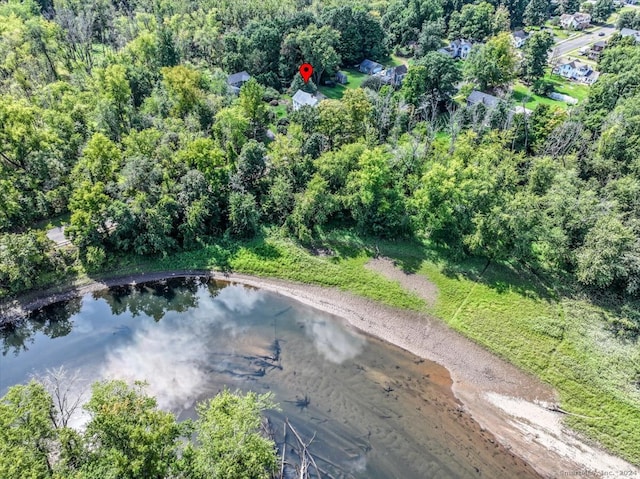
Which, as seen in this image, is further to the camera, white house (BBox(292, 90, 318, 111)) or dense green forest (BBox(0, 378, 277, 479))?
white house (BBox(292, 90, 318, 111))

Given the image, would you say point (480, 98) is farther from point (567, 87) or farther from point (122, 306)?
point (122, 306)

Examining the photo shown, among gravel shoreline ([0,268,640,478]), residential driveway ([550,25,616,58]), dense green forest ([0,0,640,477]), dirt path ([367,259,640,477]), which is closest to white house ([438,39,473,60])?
residential driveway ([550,25,616,58])

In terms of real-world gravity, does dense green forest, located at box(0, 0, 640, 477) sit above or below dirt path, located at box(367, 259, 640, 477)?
above

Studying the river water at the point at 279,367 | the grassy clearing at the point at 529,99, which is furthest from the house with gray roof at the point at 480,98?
the river water at the point at 279,367

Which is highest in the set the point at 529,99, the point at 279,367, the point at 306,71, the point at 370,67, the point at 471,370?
the point at 306,71

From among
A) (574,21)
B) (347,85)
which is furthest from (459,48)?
(574,21)

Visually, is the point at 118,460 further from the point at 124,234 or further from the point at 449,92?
the point at 449,92

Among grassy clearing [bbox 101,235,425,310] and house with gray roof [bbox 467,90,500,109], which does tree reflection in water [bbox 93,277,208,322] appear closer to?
grassy clearing [bbox 101,235,425,310]
